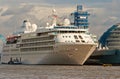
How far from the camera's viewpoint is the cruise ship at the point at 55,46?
5684 inches

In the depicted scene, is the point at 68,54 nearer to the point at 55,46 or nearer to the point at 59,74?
the point at 55,46

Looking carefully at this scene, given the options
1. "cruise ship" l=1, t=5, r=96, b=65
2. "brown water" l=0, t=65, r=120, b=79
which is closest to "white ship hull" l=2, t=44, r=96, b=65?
"cruise ship" l=1, t=5, r=96, b=65

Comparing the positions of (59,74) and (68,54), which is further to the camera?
(68,54)

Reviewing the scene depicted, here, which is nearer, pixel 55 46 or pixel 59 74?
pixel 59 74

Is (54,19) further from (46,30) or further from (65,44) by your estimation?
(65,44)

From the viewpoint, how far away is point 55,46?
147 m

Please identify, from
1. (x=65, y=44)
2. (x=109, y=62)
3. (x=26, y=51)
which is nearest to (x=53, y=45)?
(x=65, y=44)

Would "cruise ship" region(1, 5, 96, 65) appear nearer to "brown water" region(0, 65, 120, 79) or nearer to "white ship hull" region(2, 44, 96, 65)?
"white ship hull" region(2, 44, 96, 65)

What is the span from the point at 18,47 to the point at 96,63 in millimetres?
30893

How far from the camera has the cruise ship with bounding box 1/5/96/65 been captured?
144375 mm

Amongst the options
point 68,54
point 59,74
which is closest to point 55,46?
point 68,54

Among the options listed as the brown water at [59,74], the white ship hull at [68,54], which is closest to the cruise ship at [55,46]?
the white ship hull at [68,54]

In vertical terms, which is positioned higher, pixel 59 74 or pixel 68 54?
pixel 59 74

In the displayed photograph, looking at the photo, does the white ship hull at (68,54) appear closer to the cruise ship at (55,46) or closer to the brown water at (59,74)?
the cruise ship at (55,46)
